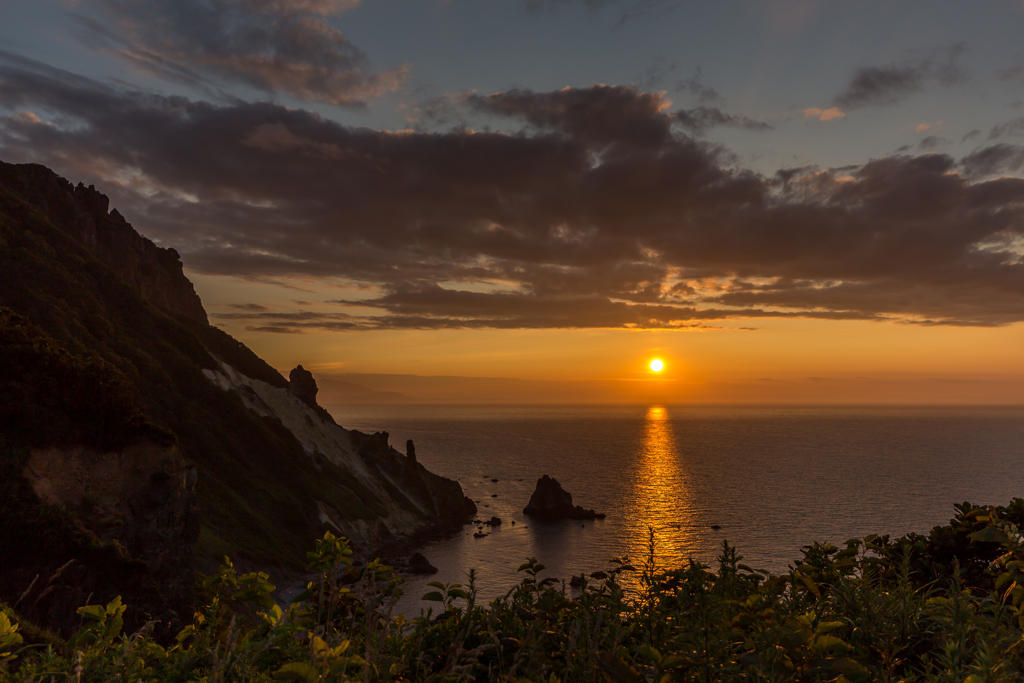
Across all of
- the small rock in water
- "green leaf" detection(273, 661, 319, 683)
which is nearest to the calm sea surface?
the small rock in water

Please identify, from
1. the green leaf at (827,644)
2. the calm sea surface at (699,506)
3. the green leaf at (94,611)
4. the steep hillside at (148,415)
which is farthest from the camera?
the calm sea surface at (699,506)

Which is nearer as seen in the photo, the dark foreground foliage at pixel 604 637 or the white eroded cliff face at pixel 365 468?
the dark foreground foliage at pixel 604 637

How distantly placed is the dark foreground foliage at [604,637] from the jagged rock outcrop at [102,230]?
352 feet

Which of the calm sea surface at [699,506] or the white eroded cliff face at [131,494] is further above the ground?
the white eroded cliff face at [131,494]

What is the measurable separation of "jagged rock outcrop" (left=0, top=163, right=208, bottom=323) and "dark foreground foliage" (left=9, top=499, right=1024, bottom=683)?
10741 centimetres

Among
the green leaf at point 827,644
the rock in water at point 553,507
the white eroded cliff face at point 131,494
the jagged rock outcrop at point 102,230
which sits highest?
the jagged rock outcrop at point 102,230

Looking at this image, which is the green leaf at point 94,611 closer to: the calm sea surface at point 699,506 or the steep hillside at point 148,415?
the steep hillside at point 148,415

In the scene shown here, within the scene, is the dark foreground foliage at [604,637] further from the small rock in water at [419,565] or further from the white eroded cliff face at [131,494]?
the small rock in water at [419,565]

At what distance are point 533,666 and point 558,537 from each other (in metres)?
106

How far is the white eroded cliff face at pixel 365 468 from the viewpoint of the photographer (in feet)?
269

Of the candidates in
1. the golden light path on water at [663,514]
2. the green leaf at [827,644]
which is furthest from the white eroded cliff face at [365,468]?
the green leaf at [827,644]

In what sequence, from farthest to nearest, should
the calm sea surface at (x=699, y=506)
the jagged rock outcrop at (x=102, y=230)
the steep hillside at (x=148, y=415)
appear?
the jagged rock outcrop at (x=102, y=230) → the calm sea surface at (x=699, y=506) → the steep hillside at (x=148, y=415)

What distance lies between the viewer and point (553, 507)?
117062 mm

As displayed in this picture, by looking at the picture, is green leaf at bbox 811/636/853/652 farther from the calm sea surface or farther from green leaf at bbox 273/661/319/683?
the calm sea surface
